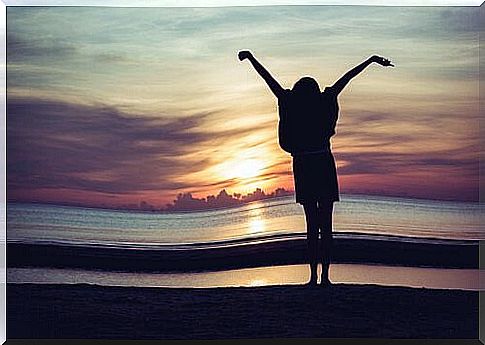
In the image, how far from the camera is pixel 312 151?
5617 mm

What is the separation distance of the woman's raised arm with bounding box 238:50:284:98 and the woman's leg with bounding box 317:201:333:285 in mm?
803

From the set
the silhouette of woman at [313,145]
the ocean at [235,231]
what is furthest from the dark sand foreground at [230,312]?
the silhouette of woman at [313,145]

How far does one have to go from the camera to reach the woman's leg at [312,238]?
559cm

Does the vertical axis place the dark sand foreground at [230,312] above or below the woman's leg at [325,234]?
below

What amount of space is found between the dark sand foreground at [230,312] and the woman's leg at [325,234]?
0.45 feet

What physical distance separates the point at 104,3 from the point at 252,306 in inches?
88.0

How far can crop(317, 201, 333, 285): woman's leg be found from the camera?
5.59 metres

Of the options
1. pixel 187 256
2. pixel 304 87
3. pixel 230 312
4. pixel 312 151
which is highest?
pixel 304 87

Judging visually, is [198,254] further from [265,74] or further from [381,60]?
[381,60]

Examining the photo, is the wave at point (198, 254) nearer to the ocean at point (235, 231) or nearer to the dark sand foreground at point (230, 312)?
the ocean at point (235, 231)

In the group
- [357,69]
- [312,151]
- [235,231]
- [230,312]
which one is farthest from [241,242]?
[357,69]

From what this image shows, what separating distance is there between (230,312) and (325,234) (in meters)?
0.81

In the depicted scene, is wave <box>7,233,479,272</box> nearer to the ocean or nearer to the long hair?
the ocean

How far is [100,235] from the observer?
5609 millimetres
